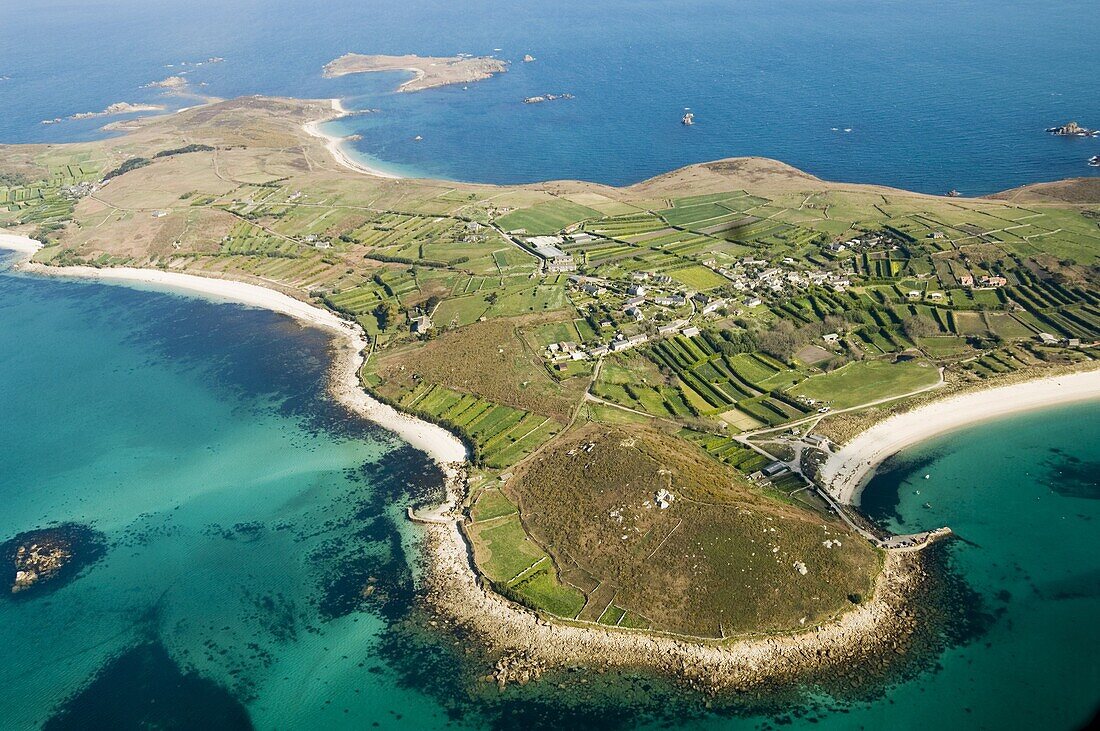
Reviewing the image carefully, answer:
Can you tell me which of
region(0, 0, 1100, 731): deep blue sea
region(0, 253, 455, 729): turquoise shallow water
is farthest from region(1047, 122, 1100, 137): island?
region(0, 253, 455, 729): turquoise shallow water

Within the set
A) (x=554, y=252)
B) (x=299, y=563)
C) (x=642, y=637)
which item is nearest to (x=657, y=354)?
(x=554, y=252)

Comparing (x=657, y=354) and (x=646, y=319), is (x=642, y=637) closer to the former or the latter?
(x=657, y=354)

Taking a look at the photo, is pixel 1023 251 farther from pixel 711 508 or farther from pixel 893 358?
pixel 711 508

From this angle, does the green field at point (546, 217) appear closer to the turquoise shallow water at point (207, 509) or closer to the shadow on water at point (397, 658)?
the turquoise shallow water at point (207, 509)

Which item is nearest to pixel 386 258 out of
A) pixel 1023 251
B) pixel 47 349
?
pixel 47 349

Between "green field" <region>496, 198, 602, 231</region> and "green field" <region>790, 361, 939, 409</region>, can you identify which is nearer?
"green field" <region>790, 361, 939, 409</region>

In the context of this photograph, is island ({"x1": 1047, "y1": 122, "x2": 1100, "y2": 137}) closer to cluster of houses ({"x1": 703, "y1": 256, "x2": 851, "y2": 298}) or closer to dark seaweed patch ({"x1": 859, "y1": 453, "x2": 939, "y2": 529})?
cluster of houses ({"x1": 703, "y1": 256, "x2": 851, "y2": 298})

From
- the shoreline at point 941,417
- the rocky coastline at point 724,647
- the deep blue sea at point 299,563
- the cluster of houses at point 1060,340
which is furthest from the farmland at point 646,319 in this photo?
the deep blue sea at point 299,563
